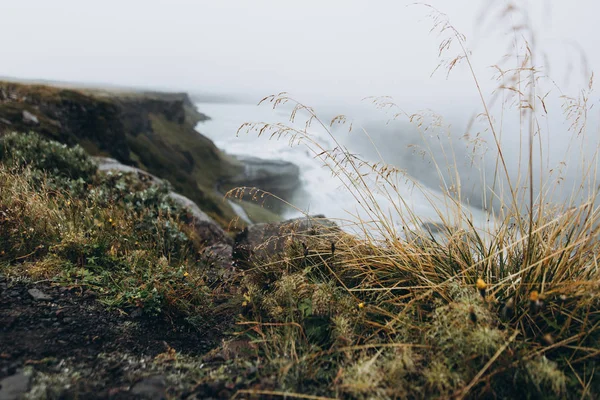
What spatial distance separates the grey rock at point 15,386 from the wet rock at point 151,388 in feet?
1.90

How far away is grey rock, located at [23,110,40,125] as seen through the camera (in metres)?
12.4

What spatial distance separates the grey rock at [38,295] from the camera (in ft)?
10.2

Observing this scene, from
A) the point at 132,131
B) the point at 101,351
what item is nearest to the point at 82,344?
the point at 101,351

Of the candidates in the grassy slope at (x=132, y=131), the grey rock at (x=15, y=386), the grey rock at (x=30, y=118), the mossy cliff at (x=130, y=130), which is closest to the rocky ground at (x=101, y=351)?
the grey rock at (x=15, y=386)

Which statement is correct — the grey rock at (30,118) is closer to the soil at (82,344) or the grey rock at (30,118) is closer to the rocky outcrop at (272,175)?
the soil at (82,344)

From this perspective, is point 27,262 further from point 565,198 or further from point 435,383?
point 565,198

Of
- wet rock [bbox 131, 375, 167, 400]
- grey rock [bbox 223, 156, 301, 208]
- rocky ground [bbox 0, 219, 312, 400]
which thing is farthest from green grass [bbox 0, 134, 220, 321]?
grey rock [bbox 223, 156, 301, 208]

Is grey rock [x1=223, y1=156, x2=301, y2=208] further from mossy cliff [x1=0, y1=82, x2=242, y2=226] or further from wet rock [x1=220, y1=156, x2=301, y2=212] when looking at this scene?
mossy cliff [x1=0, y1=82, x2=242, y2=226]

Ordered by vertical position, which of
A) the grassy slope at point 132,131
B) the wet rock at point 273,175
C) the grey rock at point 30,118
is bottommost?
the wet rock at point 273,175

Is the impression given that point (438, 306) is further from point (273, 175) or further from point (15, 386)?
point (273, 175)

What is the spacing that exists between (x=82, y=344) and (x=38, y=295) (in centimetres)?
82

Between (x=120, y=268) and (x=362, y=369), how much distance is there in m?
2.68

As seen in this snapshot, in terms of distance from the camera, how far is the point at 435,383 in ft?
6.91

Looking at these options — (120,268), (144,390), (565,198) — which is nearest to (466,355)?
(144,390)
